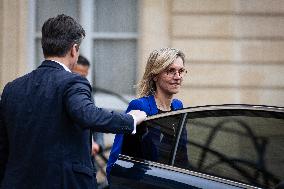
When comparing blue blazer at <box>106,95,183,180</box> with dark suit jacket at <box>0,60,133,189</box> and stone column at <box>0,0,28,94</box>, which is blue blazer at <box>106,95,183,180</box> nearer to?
dark suit jacket at <box>0,60,133,189</box>

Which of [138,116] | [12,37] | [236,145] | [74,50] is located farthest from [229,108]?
[12,37]

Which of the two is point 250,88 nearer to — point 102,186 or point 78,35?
point 102,186

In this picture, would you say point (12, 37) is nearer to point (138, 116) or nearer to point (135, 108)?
point (135, 108)

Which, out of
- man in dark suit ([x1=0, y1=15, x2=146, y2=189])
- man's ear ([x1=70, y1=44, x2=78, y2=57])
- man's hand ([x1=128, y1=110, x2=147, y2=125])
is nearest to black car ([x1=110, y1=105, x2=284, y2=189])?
man's hand ([x1=128, y1=110, x2=147, y2=125])

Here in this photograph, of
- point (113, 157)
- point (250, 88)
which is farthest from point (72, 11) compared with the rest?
point (113, 157)

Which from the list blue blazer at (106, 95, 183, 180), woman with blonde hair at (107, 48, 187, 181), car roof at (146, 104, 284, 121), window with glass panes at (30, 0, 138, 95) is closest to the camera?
car roof at (146, 104, 284, 121)

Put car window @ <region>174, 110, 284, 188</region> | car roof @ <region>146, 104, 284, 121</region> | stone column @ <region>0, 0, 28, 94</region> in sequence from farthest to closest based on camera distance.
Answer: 1. stone column @ <region>0, 0, 28, 94</region>
2. car roof @ <region>146, 104, 284, 121</region>
3. car window @ <region>174, 110, 284, 188</region>

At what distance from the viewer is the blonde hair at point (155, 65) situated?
4551 millimetres

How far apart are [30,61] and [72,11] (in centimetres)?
78

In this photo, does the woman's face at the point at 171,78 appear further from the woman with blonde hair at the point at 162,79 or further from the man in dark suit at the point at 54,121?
the man in dark suit at the point at 54,121

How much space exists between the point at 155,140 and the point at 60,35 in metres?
0.80

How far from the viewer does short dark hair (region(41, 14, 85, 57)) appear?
3.64 metres

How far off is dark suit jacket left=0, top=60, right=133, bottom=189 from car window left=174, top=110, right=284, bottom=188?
36cm

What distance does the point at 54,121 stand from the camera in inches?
139
